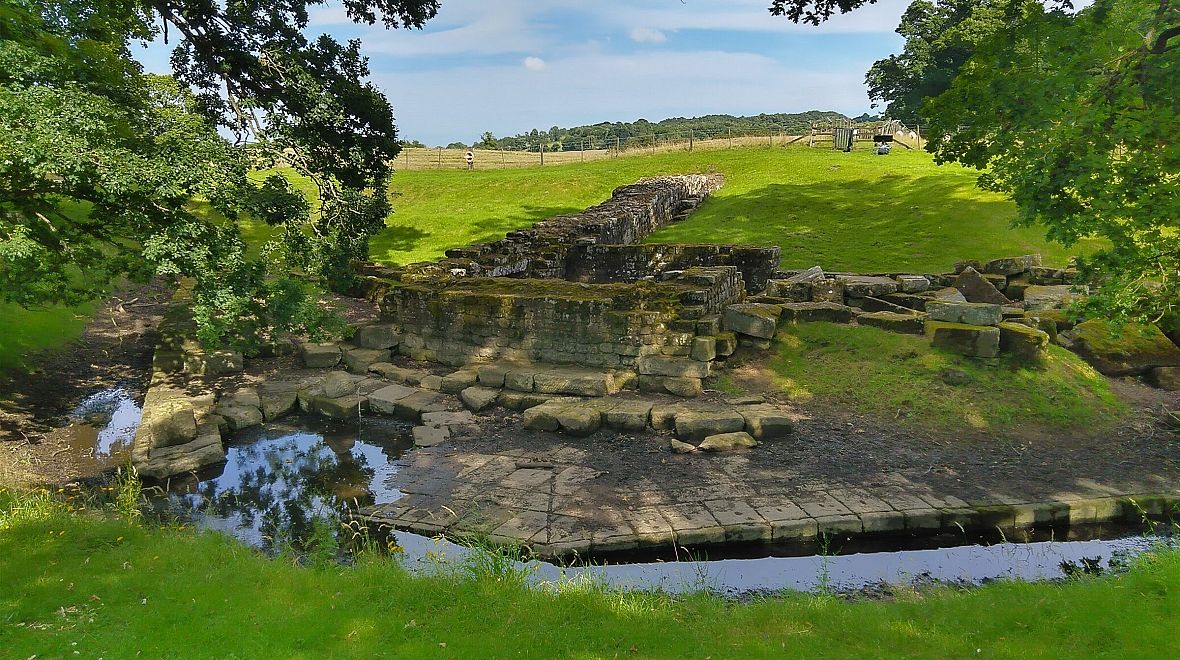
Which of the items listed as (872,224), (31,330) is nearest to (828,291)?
(872,224)

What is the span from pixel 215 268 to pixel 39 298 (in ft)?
7.06

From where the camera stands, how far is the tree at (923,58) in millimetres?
36375

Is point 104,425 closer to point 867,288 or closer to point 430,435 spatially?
point 430,435

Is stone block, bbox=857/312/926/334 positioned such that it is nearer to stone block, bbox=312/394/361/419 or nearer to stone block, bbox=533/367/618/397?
stone block, bbox=533/367/618/397

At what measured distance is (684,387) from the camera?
35.0 ft

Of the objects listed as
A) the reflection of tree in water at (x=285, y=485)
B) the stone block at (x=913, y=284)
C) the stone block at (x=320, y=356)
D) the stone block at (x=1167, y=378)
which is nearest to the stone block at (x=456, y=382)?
the reflection of tree in water at (x=285, y=485)

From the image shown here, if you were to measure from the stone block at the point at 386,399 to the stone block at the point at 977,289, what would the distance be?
1079 centimetres

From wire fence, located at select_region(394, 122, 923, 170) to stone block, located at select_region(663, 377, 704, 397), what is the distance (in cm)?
2950

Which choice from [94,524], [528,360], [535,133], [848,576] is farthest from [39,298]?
[535,133]

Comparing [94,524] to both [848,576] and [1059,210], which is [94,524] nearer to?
[848,576]

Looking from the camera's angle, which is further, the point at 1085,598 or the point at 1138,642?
the point at 1085,598

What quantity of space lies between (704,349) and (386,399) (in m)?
4.95

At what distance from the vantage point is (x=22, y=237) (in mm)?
7250

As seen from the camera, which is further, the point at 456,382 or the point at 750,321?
the point at 750,321
